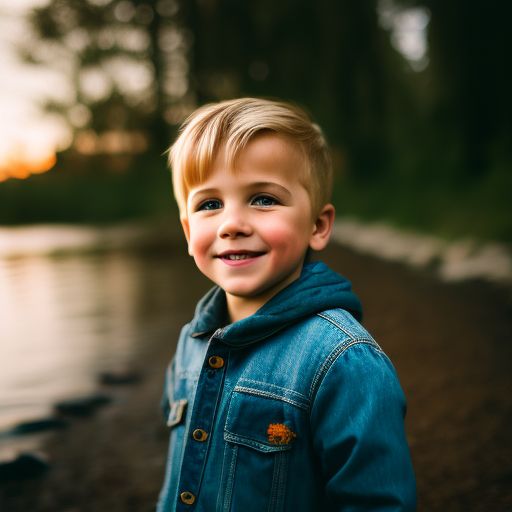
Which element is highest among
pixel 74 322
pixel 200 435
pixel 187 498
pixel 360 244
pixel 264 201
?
pixel 264 201

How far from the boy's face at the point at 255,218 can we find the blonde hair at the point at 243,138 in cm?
2

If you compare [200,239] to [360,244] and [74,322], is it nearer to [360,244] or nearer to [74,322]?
[74,322]

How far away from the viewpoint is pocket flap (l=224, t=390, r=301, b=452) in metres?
1.32

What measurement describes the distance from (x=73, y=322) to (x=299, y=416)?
16.6ft

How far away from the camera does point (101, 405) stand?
3.55m

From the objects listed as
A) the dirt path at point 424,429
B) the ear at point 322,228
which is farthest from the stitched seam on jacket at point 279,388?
the dirt path at point 424,429

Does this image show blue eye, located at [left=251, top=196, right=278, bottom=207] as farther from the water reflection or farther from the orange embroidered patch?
the water reflection

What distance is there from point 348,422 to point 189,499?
430mm

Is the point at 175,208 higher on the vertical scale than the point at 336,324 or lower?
lower

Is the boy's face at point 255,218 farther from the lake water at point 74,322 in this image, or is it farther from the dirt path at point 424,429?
the lake water at point 74,322

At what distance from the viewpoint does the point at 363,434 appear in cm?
121

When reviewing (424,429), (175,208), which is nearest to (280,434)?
(424,429)

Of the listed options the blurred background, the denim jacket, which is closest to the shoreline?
the blurred background

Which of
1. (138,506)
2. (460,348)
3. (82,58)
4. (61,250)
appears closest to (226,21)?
(82,58)
